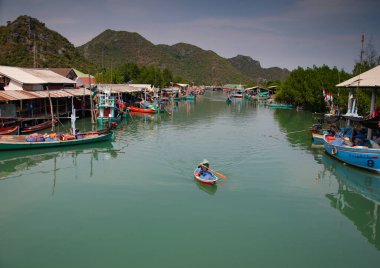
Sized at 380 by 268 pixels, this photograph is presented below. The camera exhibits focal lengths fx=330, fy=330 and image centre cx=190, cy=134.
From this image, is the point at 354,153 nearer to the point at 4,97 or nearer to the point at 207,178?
the point at 207,178

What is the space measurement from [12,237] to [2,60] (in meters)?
79.4

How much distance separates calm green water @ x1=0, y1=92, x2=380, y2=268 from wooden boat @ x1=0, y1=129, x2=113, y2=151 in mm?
702

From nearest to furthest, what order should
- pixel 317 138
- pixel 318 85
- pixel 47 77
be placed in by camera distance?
pixel 317 138 → pixel 47 77 → pixel 318 85

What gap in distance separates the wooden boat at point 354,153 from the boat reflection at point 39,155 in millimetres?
17186

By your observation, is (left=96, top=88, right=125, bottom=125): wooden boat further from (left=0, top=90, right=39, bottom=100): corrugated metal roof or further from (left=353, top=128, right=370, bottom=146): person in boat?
(left=353, top=128, right=370, bottom=146): person in boat

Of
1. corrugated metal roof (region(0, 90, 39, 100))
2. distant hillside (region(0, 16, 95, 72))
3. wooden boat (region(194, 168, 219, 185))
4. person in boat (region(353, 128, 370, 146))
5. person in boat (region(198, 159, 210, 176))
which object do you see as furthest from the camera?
distant hillside (region(0, 16, 95, 72))

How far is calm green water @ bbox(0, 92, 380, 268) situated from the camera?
12.3 meters

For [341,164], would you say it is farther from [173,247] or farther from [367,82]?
[173,247]

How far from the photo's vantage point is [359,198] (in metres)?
18.7

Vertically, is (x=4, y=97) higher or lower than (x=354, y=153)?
higher

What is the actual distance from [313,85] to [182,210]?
5771 cm

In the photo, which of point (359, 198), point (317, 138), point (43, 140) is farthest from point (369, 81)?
point (43, 140)

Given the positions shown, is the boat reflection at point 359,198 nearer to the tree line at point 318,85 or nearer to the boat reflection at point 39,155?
the boat reflection at point 39,155

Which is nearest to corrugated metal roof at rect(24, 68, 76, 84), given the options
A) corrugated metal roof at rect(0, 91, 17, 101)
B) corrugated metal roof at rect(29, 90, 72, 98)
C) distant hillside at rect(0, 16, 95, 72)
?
corrugated metal roof at rect(29, 90, 72, 98)
